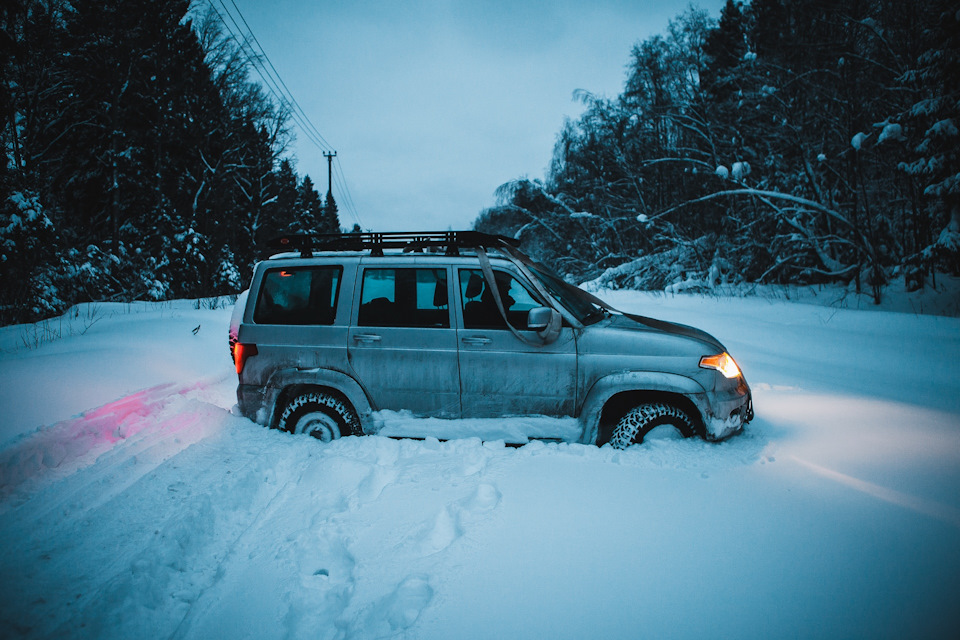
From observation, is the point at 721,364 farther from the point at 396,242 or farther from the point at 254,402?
the point at 254,402

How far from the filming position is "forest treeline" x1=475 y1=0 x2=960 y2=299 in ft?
33.8

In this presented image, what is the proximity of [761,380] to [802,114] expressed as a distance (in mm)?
13306

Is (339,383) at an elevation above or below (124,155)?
below

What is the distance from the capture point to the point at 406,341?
11.8ft

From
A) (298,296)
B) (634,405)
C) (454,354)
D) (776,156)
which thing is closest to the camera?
(634,405)

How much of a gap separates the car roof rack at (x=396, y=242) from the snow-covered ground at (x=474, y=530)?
1668 mm

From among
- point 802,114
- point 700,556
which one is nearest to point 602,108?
point 802,114

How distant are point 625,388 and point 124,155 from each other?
90.9ft

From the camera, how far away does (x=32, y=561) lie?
2.30m

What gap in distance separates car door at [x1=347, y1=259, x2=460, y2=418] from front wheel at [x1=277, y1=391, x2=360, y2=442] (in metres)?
0.32

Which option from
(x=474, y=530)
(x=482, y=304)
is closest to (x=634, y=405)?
(x=482, y=304)

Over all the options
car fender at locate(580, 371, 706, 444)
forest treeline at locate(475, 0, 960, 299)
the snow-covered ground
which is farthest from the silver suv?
forest treeline at locate(475, 0, 960, 299)

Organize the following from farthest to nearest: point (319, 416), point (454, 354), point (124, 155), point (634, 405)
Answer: point (124, 155)
point (319, 416)
point (454, 354)
point (634, 405)

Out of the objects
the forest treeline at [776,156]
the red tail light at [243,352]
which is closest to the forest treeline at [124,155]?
the red tail light at [243,352]
